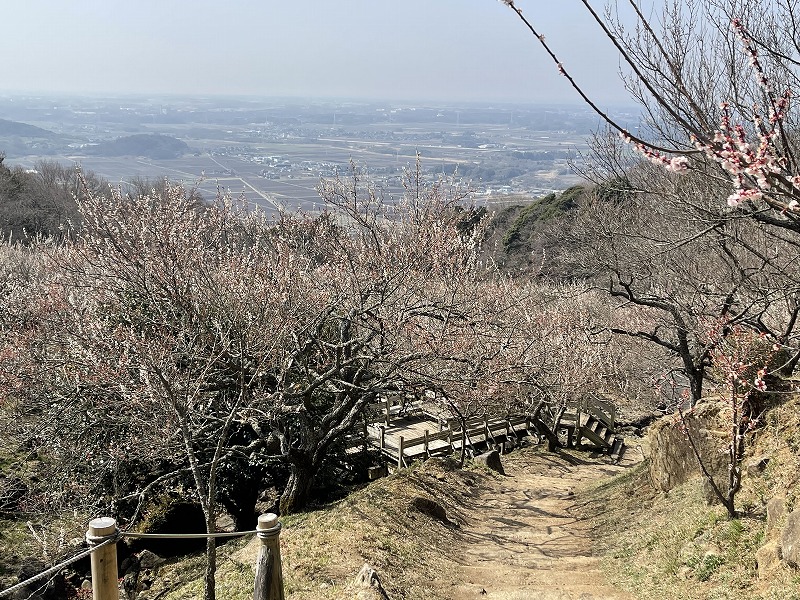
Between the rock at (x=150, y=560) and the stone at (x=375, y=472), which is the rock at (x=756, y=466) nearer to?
the stone at (x=375, y=472)

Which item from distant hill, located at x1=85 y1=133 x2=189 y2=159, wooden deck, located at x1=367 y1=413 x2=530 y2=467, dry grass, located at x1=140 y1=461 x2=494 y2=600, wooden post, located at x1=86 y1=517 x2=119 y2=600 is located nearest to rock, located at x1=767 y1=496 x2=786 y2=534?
dry grass, located at x1=140 y1=461 x2=494 y2=600

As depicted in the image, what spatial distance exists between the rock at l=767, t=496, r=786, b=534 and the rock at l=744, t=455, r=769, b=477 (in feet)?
5.63

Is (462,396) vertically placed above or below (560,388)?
above

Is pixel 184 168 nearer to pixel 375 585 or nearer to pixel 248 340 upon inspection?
pixel 248 340

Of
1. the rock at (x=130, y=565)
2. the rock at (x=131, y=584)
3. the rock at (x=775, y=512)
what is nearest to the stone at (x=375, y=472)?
the rock at (x=130, y=565)

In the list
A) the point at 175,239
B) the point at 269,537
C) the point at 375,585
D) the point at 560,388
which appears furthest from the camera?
the point at 560,388

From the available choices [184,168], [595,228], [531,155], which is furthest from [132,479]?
[184,168]

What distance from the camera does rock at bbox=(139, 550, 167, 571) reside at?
33.2 ft

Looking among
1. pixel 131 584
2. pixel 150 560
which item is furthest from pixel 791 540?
pixel 150 560

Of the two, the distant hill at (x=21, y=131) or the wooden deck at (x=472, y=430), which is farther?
the distant hill at (x=21, y=131)

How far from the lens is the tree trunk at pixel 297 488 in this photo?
400 inches

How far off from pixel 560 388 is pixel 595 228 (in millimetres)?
5416

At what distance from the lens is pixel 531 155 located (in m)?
47.4

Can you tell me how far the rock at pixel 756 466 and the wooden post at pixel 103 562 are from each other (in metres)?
7.52
